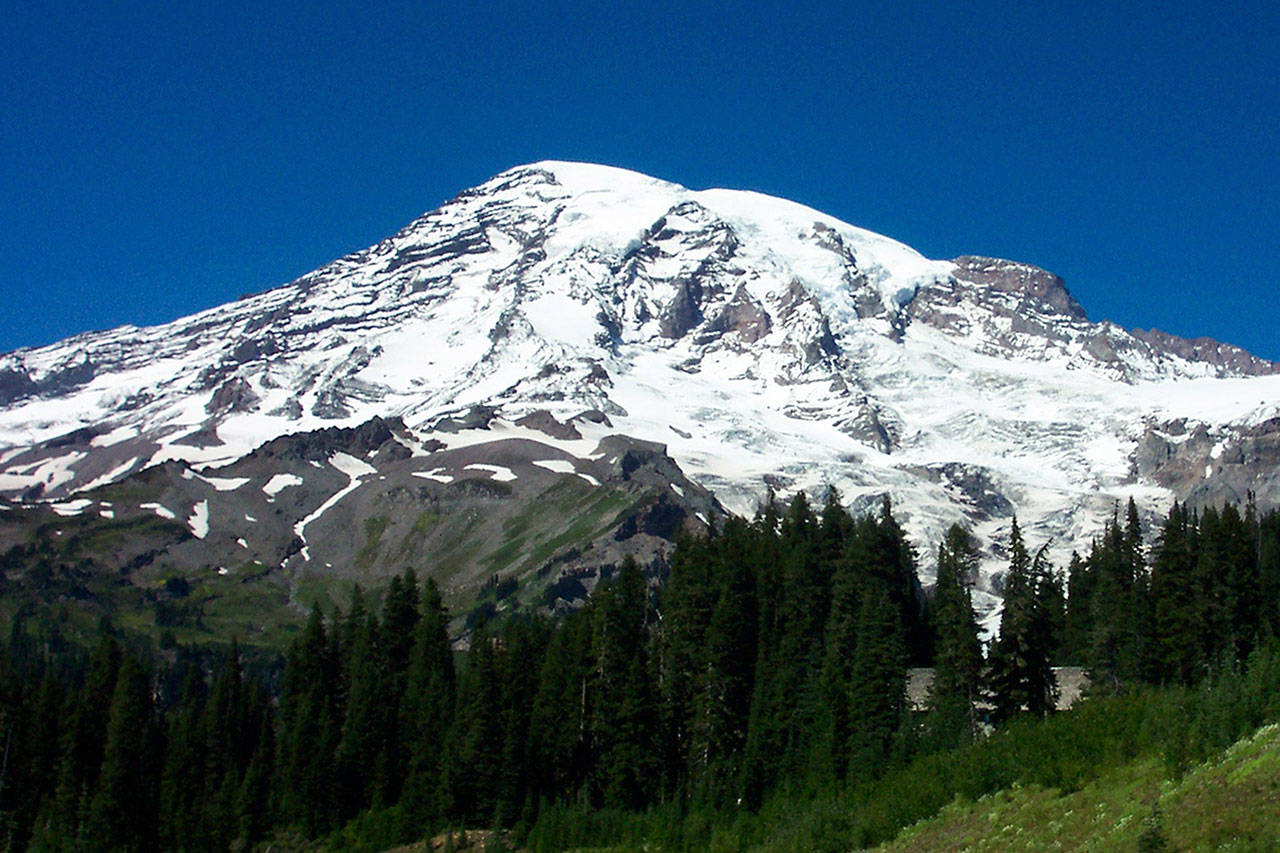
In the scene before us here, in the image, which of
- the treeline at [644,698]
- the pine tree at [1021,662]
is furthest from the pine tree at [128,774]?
the pine tree at [1021,662]

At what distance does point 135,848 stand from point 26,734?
13.1 metres

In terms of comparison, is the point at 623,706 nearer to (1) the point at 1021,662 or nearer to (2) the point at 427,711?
(2) the point at 427,711

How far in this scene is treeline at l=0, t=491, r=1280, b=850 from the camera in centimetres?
7894

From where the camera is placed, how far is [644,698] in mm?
87812

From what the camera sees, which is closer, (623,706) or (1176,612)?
(1176,612)

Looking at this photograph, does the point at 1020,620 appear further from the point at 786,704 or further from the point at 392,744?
the point at 392,744

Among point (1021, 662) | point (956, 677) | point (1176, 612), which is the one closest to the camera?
point (956, 677)

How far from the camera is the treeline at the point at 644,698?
7894cm

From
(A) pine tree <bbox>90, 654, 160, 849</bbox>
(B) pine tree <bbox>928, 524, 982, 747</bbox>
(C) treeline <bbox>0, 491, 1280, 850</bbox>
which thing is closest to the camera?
(B) pine tree <bbox>928, 524, 982, 747</bbox>

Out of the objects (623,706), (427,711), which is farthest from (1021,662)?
(427,711)

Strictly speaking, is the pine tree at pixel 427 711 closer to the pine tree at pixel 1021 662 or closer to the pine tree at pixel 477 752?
the pine tree at pixel 477 752

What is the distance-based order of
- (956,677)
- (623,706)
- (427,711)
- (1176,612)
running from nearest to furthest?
(956,677) < (1176,612) < (623,706) < (427,711)

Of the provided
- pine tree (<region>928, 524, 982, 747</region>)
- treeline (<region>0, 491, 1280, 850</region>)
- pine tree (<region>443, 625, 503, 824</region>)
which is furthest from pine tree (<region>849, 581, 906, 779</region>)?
pine tree (<region>443, 625, 503, 824</region>)

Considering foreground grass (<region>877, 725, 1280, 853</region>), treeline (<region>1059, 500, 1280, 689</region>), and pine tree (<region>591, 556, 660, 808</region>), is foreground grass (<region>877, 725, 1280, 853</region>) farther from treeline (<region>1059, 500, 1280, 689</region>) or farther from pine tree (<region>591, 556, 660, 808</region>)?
pine tree (<region>591, 556, 660, 808</region>)
